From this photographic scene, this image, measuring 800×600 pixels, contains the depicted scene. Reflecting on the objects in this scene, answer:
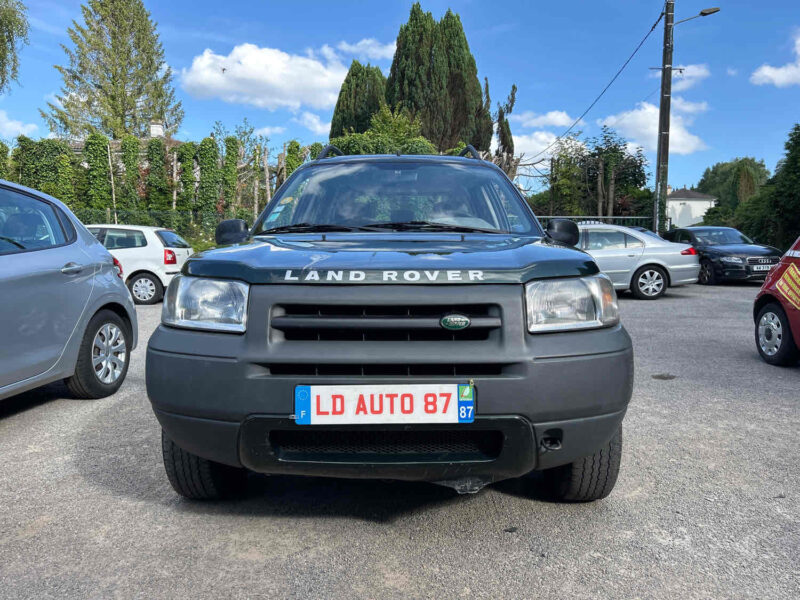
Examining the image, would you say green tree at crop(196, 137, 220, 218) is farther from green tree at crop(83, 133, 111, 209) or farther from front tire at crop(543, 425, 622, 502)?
front tire at crop(543, 425, 622, 502)

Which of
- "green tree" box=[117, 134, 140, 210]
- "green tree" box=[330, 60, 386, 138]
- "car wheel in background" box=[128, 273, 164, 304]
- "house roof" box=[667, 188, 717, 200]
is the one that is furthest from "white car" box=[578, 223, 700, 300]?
"house roof" box=[667, 188, 717, 200]

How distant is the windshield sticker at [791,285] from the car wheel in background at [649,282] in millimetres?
6782

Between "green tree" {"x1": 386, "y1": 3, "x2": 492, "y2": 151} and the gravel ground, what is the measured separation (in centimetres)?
3990

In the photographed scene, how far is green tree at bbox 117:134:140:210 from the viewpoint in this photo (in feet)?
99.3

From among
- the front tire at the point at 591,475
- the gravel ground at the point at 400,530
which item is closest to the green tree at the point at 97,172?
the gravel ground at the point at 400,530

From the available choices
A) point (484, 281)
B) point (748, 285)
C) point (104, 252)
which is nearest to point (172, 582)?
point (484, 281)

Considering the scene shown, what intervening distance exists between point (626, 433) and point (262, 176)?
102 ft

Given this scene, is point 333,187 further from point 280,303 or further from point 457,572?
point 457,572

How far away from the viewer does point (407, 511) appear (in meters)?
2.79

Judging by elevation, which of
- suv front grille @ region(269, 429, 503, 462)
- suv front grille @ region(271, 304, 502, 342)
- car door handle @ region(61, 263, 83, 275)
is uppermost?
car door handle @ region(61, 263, 83, 275)

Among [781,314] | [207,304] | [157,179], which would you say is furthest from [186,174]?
[207,304]

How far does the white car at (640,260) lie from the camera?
41.2ft

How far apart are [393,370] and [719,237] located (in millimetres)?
15480

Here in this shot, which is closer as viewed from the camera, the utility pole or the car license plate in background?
the car license plate in background
